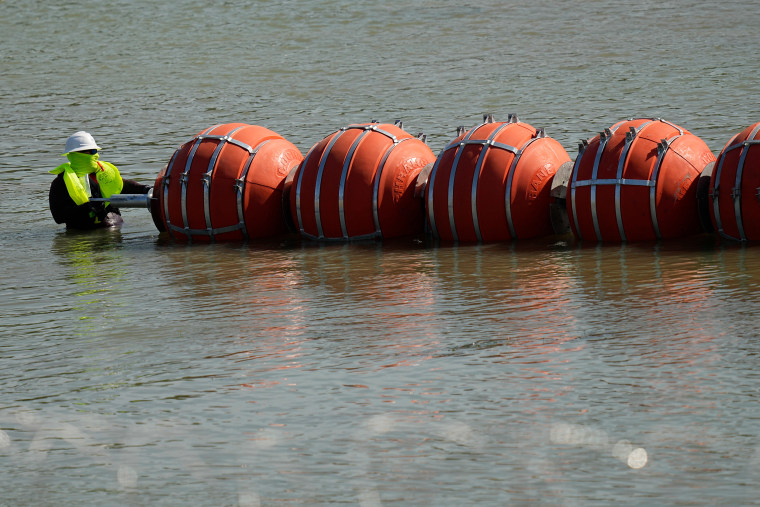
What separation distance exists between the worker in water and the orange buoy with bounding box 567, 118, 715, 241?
5805 mm

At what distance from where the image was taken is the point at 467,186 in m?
12.4

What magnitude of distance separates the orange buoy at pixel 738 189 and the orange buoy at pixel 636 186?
0.33 m

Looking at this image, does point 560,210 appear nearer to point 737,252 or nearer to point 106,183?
point 737,252

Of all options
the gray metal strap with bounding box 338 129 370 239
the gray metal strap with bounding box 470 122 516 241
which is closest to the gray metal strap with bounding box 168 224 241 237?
the gray metal strap with bounding box 338 129 370 239

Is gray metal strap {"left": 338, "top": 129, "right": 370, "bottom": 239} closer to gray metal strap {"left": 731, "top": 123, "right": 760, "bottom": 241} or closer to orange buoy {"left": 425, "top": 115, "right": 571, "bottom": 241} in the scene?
orange buoy {"left": 425, "top": 115, "right": 571, "bottom": 241}

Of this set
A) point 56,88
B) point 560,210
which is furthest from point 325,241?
point 56,88

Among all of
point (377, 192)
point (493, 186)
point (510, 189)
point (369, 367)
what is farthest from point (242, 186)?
point (369, 367)

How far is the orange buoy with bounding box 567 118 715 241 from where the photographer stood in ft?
38.9

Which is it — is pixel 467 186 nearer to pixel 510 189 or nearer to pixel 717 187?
pixel 510 189

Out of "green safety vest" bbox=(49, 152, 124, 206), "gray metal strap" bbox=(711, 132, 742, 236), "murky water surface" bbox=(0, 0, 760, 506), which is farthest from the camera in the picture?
"green safety vest" bbox=(49, 152, 124, 206)

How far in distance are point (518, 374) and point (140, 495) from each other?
2.66m

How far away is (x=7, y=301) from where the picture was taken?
1071cm

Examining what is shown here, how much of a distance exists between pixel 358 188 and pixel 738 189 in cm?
376

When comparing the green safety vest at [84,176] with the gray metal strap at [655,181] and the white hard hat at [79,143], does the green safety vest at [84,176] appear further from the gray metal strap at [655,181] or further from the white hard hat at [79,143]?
the gray metal strap at [655,181]
